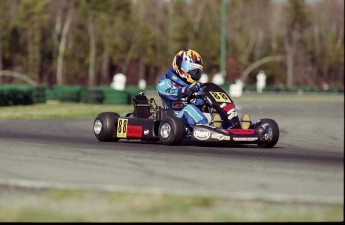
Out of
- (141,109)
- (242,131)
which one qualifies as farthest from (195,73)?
(242,131)

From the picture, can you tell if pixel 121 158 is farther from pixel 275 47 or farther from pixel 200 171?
pixel 275 47

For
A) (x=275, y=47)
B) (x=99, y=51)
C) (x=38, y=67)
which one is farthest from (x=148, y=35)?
(x=275, y=47)

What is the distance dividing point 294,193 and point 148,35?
77.1 metres

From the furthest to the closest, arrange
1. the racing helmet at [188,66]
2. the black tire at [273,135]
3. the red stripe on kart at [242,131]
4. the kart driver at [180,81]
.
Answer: the racing helmet at [188,66] < the kart driver at [180,81] < the black tire at [273,135] < the red stripe on kart at [242,131]

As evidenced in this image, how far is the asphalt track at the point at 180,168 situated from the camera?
24.7ft

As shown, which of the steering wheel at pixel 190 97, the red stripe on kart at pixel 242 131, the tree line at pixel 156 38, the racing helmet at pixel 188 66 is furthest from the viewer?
the tree line at pixel 156 38

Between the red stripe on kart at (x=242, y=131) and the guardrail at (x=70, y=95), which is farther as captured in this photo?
the guardrail at (x=70, y=95)

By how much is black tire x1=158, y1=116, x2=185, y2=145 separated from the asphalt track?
0.14 m

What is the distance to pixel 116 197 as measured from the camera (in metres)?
7.18

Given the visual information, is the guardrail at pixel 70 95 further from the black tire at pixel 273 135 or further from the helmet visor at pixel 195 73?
the black tire at pixel 273 135

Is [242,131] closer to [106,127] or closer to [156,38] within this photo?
[106,127]

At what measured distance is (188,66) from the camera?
13.7m

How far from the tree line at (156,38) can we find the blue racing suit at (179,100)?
176 ft

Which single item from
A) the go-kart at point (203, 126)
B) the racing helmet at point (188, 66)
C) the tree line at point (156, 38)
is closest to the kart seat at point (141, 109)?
the go-kart at point (203, 126)
